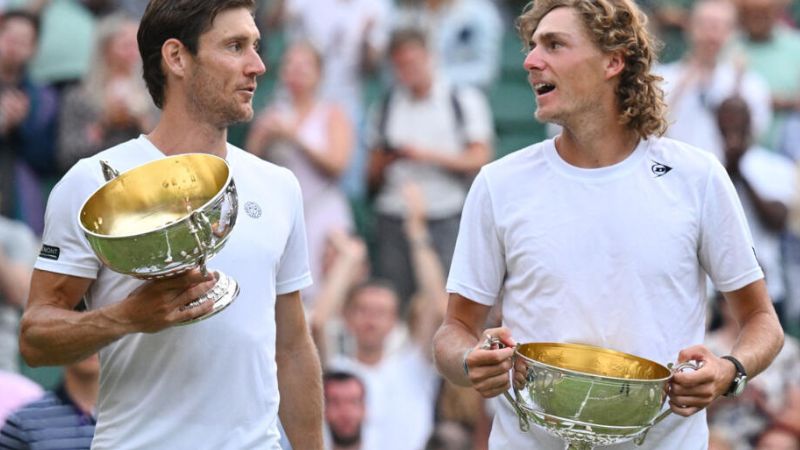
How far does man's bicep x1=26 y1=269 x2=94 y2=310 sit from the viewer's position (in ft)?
11.9

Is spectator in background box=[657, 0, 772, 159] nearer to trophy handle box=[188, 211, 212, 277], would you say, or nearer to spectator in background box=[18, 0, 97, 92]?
spectator in background box=[18, 0, 97, 92]

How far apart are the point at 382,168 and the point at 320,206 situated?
0.40 metres

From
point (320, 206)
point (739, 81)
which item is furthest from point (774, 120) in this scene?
point (320, 206)

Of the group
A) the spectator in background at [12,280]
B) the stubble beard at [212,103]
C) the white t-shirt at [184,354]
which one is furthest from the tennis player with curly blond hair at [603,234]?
the spectator in background at [12,280]

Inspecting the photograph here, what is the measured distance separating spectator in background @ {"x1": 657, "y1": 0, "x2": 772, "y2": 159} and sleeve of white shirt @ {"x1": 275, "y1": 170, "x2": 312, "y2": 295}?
4.41 metres

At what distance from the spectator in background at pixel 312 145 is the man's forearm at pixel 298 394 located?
4.24 meters

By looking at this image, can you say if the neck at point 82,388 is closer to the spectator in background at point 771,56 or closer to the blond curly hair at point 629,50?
the blond curly hair at point 629,50

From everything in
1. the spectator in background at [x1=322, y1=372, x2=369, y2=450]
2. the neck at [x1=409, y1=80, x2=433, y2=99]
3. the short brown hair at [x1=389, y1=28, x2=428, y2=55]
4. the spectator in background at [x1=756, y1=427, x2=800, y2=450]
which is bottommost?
the spectator in background at [x1=756, y1=427, x2=800, y2=450]

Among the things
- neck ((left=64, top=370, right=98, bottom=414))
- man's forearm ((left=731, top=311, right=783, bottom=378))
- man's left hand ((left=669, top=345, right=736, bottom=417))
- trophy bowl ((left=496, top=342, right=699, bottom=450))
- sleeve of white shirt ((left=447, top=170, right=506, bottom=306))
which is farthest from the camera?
neck ((left=64, top=370, right=98, bottom=414))

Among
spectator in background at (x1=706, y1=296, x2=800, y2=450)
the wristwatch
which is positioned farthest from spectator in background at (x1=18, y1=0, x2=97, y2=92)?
the wristwatch

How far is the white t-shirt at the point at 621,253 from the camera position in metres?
3.77

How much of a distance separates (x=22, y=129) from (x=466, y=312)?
4941mm

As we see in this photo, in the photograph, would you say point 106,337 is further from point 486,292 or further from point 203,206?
point 486,292

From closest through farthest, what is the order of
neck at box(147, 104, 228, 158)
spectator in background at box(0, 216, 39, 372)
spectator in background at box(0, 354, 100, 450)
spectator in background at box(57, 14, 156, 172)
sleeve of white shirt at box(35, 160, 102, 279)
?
sleeve of white shirt at box(35, 160, 102, 279), neck at box(147, 104, 228, 158), spectator in background at box(0, 354, 100, 450), spectator in background at box(0, 216, 39, 372), spectator in background at box(57, 14, 156, 172)
